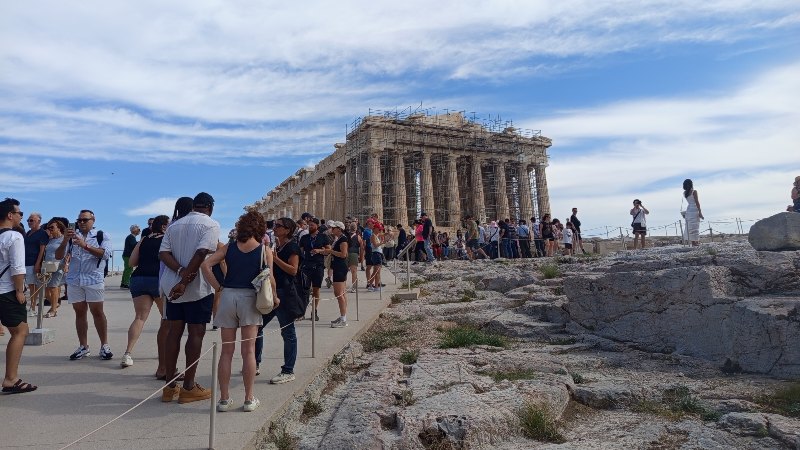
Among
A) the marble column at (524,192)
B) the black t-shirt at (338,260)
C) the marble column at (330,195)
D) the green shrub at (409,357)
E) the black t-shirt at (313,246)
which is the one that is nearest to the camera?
the green shrub at (409,357)

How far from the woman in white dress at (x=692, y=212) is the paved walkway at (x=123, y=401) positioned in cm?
850

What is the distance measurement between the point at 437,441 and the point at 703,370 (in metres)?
4.16

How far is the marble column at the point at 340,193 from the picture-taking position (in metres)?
40.5

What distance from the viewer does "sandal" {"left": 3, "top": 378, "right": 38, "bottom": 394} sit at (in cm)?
530

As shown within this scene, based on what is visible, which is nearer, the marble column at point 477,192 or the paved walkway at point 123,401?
the paved walkway at point 123,401

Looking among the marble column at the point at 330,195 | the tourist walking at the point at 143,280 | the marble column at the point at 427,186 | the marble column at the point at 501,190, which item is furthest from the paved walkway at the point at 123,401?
the marble column at the point at 330,195

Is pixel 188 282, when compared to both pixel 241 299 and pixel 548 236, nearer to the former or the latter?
pixel 241 299

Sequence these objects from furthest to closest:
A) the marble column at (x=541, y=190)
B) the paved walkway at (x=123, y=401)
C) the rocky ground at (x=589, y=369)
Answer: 1. the marble column at (x=541, y=190)
2. the rocky ground at (x=589, y=369)
3. the paved walkway at (x=123, y=401)

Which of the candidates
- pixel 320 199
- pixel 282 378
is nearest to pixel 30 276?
pixel 282 378

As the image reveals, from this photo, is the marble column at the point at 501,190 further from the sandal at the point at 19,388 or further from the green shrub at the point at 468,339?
the sandal at the point at 19,388

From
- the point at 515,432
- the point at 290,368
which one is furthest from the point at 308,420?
the point at 515,432

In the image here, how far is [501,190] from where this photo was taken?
39.2m

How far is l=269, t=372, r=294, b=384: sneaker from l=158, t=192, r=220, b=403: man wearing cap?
700 millimetres

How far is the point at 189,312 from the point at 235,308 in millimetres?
640
